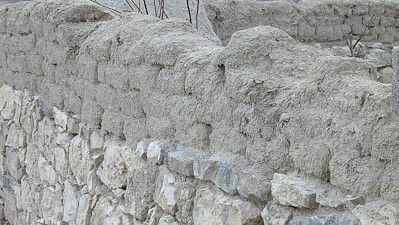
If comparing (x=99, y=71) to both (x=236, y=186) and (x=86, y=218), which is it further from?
(x=236, y=186)

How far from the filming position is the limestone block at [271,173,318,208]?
1.93m

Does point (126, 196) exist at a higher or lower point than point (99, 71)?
lower

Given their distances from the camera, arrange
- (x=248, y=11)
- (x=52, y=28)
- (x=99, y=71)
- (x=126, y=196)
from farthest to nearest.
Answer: (x=248, y=11)
(x=52, y=28)
(x=99, y=71)
(x=126, y=196)

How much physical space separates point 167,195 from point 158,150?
0.66 feet

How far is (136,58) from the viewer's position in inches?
117

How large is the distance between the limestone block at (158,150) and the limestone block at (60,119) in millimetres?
1069

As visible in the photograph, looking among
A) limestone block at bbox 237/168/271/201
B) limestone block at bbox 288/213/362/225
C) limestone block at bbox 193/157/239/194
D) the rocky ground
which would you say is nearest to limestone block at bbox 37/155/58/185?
the rocky ground

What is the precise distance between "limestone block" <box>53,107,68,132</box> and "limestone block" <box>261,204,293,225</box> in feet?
6.21

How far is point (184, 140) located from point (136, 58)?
0.54 m

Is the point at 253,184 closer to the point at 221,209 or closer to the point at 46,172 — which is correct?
the point at 221,209

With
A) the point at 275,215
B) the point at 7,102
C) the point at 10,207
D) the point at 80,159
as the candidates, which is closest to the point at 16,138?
the point at 7,102

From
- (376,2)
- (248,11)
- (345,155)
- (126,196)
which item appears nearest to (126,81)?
(126,196)

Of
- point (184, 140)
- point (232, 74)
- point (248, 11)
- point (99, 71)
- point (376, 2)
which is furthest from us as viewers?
point (376, 2)

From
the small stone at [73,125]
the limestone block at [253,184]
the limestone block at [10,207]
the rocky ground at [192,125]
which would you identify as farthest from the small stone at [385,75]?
the limestone block at [10,207]
